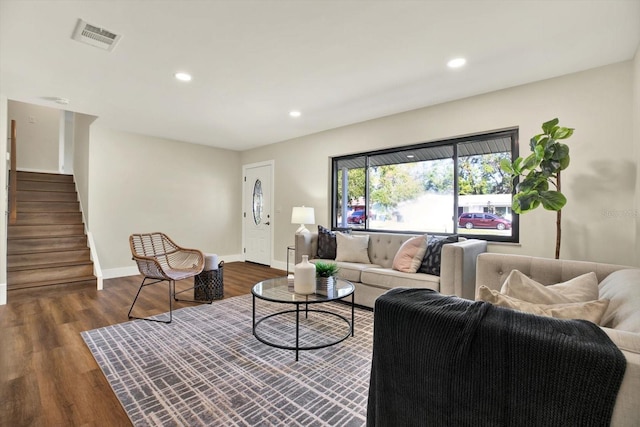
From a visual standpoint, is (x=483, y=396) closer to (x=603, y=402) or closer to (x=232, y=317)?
(x=603, y=402)

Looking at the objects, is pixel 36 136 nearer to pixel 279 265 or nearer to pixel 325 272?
pixel 279 265

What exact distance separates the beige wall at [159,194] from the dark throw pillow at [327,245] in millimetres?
3021

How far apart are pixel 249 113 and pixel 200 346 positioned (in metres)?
2.91

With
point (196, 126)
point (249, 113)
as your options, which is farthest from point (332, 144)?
A: point (196, 126)

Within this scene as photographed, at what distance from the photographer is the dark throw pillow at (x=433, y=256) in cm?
316

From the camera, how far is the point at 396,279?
10.4 ft

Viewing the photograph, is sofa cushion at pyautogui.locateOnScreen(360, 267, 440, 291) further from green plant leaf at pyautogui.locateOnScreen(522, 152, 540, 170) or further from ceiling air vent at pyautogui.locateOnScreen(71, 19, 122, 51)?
ceiling air vent at pyautogui.locateOnScreen(71, 19, 122, 51)

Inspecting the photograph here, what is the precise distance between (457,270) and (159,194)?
16.6 ft

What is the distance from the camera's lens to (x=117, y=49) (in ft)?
8.20

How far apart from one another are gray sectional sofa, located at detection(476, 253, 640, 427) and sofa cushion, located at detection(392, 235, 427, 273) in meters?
0.83

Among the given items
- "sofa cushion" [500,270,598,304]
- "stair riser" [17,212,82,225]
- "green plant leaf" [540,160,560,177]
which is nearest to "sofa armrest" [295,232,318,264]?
"green plant leaf" [540,160,560,177]

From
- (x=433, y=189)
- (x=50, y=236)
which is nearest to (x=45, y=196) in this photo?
(x=50, y=236)

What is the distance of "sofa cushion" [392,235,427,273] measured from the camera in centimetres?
328

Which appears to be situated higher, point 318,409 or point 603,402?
point 603,402
